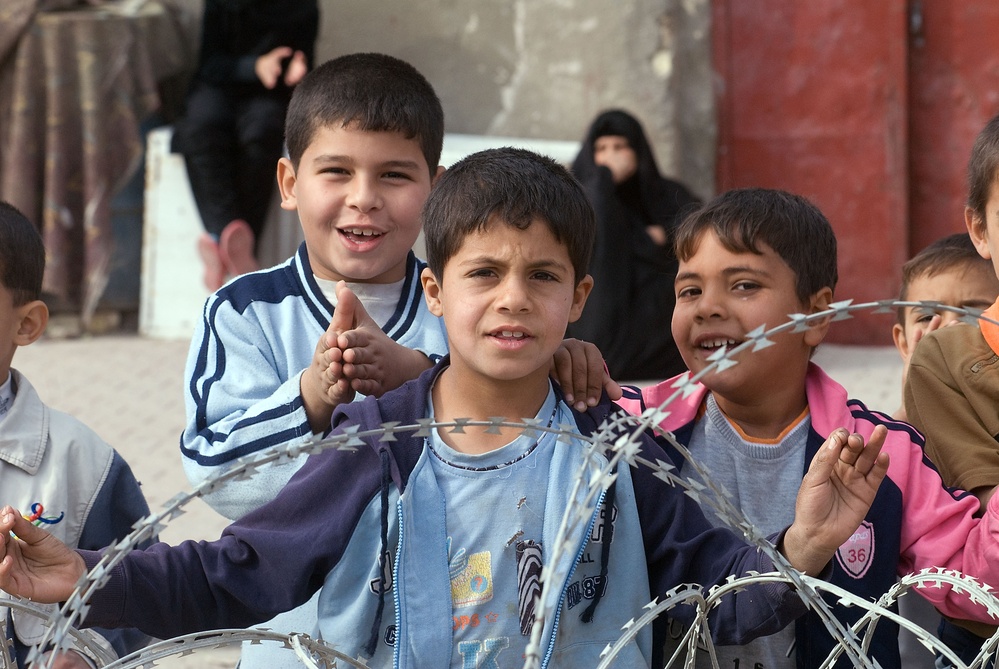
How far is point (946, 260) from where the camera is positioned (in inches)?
110

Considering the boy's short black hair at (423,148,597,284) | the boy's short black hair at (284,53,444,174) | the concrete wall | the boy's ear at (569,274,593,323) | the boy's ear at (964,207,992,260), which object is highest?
the concrete wall

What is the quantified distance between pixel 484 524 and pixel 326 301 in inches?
24.3

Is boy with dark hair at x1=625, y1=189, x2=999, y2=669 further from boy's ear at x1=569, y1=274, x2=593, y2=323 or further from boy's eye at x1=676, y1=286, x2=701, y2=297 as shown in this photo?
boy's ear at x1=569, y1=274, x2=593, y2=323

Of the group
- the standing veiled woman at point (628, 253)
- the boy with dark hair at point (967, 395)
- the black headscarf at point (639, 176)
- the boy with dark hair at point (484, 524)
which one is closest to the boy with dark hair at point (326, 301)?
the boy with dark hair at point (484, 524)

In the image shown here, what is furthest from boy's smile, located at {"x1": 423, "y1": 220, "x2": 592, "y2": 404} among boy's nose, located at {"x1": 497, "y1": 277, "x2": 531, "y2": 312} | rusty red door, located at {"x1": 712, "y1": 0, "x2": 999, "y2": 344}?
rusty red door, located at {"x1": 712, "y1": 0, "x2": 999, "y2": 344}

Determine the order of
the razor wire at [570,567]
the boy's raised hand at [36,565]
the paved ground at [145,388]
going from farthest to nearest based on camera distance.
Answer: the paved ground at [145,388] < the boy's raised hand at [36,565] < the razor wire at [570,567]

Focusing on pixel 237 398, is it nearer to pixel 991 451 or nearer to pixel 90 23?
pixel 991 451

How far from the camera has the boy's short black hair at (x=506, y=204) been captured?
1979 millimetres

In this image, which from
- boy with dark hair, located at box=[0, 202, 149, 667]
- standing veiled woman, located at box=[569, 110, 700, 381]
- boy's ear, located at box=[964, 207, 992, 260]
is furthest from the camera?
standing veiled woman, located at box=[569, 110, 700, 381]

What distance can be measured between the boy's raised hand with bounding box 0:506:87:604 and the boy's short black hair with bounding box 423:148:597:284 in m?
0.73

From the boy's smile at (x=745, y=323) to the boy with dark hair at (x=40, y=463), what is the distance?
1.11 m

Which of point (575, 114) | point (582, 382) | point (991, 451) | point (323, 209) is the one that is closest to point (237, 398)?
point (323, 209)

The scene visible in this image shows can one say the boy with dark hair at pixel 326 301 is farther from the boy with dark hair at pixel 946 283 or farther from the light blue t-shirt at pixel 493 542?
the boy with dark hair at pixel 946 283

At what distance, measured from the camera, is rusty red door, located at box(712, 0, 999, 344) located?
665 centimetres
